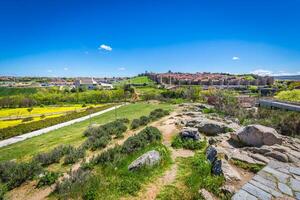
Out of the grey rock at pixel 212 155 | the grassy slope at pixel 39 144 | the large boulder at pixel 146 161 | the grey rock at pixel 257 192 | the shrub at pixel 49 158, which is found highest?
the grey rock at pixel 257 192

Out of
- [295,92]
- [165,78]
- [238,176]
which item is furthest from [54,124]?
[165,78]

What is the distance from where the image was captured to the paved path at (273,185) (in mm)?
4758

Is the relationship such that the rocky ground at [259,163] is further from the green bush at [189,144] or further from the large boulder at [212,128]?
the large boulder at [212,128]

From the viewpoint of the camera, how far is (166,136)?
42.5 feet

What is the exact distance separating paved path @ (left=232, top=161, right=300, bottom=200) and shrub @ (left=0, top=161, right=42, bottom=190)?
810 centimetres

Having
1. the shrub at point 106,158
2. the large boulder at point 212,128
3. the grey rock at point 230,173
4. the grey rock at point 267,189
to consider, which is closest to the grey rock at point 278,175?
the grey rock at point 267,189

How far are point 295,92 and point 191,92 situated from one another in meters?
25.4

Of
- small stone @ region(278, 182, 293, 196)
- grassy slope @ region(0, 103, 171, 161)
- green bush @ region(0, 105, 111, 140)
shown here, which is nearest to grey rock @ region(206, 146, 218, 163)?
small stone @ region(278, 182, 293, 196)

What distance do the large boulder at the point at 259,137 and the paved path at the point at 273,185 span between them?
2708 millimetres

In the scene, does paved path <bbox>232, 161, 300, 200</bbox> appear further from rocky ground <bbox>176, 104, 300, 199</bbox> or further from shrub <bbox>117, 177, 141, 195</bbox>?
shrub <bbox>117, 177, 141, 195</bbox>

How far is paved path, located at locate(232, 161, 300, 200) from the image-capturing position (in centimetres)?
476

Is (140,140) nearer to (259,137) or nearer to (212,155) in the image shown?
(212,155)

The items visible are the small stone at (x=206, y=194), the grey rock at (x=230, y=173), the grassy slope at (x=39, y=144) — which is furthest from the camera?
the grassy slope at (x=39, y=144)

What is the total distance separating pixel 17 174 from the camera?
8.27 metres
